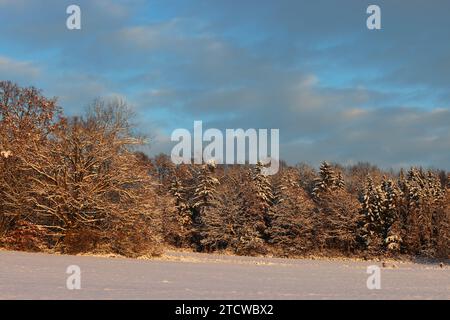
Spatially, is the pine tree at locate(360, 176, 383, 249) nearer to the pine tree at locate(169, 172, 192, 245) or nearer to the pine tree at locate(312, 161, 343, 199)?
the pine tree at locate(312, 161, 343, 199)

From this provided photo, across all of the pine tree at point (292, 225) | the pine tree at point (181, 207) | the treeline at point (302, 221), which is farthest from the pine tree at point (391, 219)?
the pine tree at point (181, 207)

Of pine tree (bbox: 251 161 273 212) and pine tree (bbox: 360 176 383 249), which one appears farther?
pine tree (bbox: 251 161 273 212)

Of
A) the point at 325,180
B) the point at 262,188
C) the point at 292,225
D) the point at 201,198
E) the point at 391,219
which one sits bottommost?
the point at 292,225

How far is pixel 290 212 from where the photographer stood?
62875mm

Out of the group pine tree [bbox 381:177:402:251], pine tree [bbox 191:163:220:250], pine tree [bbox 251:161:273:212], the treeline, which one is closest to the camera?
the treeline

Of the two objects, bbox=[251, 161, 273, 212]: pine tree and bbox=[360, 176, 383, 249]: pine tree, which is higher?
bbox=[251, 161, 273, 212]: pine tree

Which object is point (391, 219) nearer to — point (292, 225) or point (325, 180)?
point (325, 180)

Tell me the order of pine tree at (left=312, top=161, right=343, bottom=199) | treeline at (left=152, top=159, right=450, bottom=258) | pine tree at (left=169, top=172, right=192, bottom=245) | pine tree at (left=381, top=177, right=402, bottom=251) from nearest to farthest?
treeline at (left=152, top=159, right=450, bottom=258) → pine tree at (left=381, top=177, right=402, bottom=251) → pine tree at (left=169, top=172, right=192, bottom=245) → pine tree at (left=312, top=161, right=343, bottom=199)

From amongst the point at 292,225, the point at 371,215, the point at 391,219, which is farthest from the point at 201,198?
the point at 391,219

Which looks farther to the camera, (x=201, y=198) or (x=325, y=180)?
(x=325, y=180)

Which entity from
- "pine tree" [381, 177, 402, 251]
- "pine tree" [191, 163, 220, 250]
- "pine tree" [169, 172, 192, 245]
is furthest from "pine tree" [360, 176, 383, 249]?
"pine tree" [169, 172, 192, 245]

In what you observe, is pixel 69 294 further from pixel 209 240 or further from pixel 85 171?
pixel 209 240
